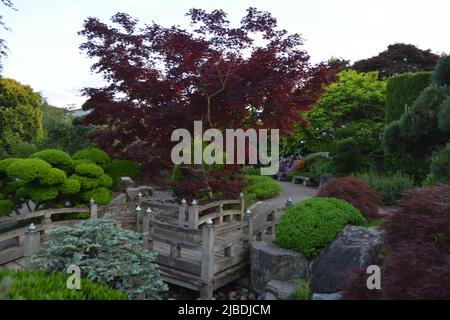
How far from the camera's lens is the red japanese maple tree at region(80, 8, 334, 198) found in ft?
22.8

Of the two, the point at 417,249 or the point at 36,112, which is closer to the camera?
the point at 417,249

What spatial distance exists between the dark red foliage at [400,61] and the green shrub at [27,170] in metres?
17.2

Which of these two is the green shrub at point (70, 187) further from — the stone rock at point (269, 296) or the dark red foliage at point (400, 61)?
the dark red foliage at point (400, 61)

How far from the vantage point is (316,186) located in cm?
1361

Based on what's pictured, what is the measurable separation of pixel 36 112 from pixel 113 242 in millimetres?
15579

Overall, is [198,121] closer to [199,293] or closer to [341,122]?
[199,293]

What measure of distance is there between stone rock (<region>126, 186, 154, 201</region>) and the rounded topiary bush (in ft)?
13.8

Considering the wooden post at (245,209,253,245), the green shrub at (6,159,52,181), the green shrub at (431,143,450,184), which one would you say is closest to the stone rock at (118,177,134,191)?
the green shrub at (6,159,52,181)

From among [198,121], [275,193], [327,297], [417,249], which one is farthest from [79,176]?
[275,193]

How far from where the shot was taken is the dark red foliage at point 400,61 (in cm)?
1864

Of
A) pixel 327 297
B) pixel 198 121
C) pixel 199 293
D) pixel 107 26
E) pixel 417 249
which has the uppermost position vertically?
pixel 107 26

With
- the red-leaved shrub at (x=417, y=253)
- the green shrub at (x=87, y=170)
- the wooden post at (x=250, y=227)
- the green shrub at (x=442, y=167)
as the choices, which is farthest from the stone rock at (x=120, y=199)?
the green shrub at (x=442, y=167)

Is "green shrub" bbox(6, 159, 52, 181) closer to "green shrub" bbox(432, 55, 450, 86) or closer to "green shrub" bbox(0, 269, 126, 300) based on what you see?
"green shrub" bbox(0, 269, 126, 300)

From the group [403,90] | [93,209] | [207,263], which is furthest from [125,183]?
[403,90]
